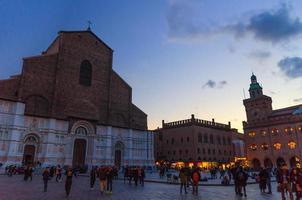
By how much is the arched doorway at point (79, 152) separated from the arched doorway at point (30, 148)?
5.52 meters

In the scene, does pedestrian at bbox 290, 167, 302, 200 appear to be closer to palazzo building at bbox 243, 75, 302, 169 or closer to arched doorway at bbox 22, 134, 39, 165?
arched doorway at bbox 22, 134, 39, 165

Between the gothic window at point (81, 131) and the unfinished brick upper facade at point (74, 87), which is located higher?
the unfinished brick upper facade at point (74, 87)

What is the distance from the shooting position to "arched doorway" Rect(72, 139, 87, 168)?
36625mm

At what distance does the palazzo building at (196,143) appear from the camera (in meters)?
55.2

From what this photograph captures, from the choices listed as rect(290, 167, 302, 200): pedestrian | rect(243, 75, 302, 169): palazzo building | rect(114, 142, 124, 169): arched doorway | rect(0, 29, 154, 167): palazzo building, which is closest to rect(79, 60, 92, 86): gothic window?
rect(0, 29, 154, 167): palazzo building

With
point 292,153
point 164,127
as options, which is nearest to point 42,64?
point 164,127

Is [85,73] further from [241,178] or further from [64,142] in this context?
[241,178]

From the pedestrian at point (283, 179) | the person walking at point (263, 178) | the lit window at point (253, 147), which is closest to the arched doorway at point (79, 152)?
the person walking at point (263, 178)

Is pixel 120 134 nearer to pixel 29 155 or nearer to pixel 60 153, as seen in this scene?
pixel 60 153

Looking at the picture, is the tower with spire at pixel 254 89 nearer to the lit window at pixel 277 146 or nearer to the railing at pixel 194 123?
the railing at pixel 194 123

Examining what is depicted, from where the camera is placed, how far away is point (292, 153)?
5356cm

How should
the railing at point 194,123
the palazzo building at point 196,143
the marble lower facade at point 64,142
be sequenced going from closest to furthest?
the marble lower facade at point 64,142, the palazzo building at point 196,143, the railing at point 194,123

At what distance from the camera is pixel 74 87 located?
3838 cm

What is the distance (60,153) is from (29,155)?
154 inches
